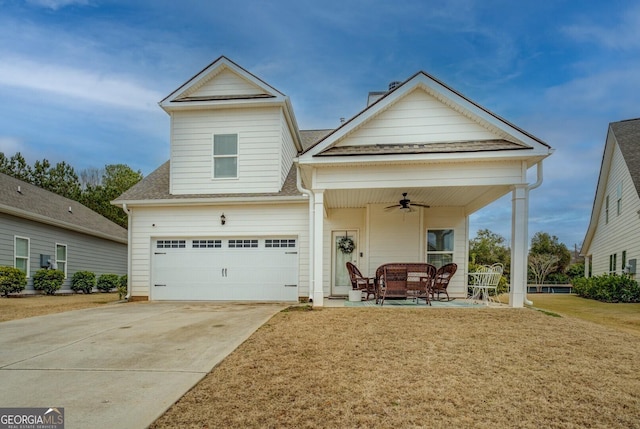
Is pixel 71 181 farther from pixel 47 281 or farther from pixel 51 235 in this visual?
pixel 47 281

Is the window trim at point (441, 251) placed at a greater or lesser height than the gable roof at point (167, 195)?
lesser

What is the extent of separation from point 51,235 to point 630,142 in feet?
79.5

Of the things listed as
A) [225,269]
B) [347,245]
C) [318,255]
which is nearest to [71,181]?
[225,269]

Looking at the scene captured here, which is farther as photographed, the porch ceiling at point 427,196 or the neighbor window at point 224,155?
the neighbor window at point 224,155

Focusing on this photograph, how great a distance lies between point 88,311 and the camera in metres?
8.45

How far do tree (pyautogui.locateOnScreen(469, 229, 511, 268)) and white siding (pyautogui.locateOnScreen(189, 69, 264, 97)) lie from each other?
71.7 feet

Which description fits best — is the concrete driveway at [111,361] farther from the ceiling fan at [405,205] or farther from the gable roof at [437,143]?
the ceiling fan at [405,205]

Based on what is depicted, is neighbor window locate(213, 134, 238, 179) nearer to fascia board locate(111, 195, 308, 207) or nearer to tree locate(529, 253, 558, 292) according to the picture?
fascia board locate(111, 195, 308, 207)

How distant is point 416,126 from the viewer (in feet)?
28.4

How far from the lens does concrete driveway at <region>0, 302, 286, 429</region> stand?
301 cm

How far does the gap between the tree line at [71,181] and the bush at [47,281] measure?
47.6ft

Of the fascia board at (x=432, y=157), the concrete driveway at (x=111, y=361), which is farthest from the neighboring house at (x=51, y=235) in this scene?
the fascia board at (x=432, y=157)

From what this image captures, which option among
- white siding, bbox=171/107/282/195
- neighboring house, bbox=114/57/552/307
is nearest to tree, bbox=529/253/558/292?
neighboring house, bbox=114/57/552/307

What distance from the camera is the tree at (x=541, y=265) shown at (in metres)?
25.7
